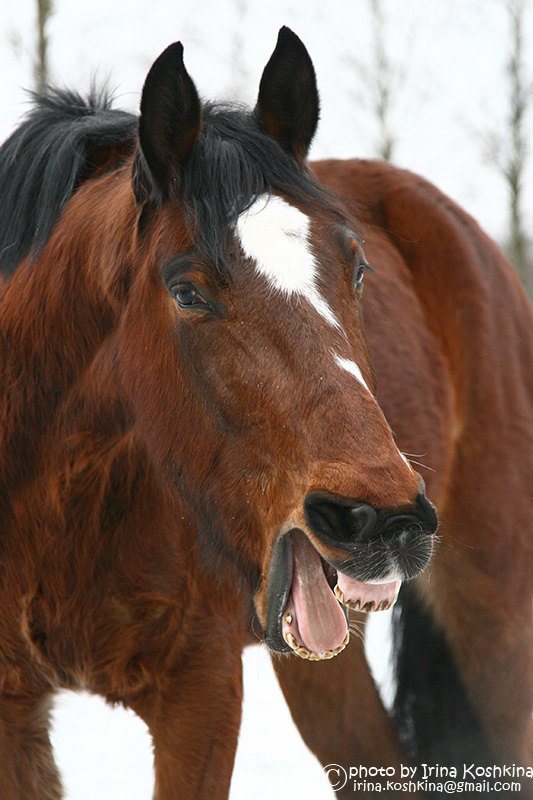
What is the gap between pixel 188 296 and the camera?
2.15 m

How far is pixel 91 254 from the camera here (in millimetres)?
2490

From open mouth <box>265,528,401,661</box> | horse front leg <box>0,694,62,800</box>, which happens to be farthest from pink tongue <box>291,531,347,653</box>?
horse front leg <box>0,694,62,800</box>

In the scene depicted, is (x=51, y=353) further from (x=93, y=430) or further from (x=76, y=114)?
(x=76, y=114)

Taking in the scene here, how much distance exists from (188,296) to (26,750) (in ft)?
5.19

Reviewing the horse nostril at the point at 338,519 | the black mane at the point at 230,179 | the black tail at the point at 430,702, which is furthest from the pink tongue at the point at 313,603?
the black tail at the point at 430,702

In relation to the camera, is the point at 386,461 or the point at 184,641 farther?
the point at 184,641

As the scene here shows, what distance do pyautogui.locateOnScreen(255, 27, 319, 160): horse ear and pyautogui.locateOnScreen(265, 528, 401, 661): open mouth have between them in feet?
3.72

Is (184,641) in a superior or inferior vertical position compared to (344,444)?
inferior

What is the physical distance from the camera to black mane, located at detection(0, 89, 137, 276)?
2.64 metres

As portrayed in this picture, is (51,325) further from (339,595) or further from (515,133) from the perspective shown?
(515,133)

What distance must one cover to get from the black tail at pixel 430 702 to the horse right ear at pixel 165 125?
226 cm

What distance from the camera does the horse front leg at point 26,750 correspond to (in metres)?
2.67

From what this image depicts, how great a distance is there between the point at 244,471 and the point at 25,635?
0.93m

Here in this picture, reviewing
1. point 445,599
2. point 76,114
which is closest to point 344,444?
point 76,114
